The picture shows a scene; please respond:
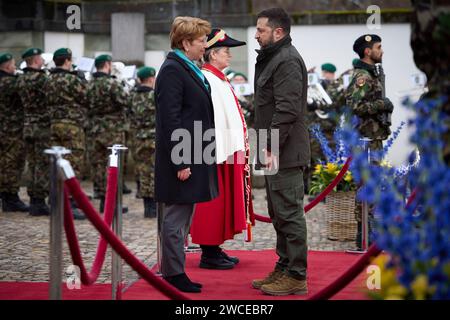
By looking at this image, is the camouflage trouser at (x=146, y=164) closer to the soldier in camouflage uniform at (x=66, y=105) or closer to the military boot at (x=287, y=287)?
the soldier in camouflage uniform at (x=66, y=105)

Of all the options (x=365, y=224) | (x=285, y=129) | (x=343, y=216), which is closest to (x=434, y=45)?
(x=285, y=129)

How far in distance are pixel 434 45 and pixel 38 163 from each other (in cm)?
834

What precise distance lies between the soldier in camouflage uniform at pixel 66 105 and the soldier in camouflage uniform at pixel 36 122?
1.10 ft

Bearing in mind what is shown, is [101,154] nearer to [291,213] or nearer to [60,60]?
[60,60]

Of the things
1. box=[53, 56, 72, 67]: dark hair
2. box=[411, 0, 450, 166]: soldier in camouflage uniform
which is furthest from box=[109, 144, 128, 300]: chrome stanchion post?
box=[53, 56, 72, 67]: dark hair

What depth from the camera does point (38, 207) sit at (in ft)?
37.7

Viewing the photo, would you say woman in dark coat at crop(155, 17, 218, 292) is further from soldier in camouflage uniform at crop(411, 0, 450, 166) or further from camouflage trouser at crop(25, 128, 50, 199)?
camouflage trouser at crop(25, 128, 50, 199)

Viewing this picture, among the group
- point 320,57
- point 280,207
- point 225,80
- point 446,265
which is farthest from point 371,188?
point 320,57

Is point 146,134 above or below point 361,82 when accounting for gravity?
below

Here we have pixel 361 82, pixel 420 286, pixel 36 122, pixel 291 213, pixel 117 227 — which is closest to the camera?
pixel 420 286

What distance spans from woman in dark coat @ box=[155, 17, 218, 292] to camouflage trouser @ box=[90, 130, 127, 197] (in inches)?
219

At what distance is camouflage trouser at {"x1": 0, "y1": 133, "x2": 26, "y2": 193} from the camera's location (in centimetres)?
1191

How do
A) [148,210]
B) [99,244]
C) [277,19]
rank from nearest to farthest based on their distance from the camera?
[99,244] < [277,19] < [148,210]

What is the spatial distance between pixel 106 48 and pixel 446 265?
15.6 meters
